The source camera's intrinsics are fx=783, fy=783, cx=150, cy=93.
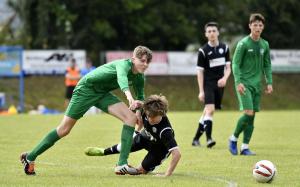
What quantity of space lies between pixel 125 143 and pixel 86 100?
773 millimetres

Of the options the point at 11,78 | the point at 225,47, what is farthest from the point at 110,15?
the point at 225,47

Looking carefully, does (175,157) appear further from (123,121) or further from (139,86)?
(139,86)

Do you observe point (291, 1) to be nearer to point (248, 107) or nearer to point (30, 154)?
point (248, 107)

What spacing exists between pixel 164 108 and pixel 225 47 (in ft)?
17.1

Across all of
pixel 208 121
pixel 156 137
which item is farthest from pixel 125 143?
pixel 208 121

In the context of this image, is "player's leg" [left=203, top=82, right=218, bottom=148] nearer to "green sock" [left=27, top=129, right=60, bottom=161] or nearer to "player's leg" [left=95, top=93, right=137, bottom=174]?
"player's leg" [left=95, top=93, right=137, bottom=174]

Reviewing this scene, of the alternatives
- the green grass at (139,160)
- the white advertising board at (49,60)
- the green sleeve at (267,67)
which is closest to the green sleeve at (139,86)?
the green grass at (139,160)

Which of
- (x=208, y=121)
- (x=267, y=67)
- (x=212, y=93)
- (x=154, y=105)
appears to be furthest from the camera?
(x=212, y=93)

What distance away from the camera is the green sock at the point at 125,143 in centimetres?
942

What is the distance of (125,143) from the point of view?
31.0 feet

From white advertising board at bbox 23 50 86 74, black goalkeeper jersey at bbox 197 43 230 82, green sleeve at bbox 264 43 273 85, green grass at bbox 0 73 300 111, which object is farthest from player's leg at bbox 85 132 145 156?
white advertising board at bbox 23 50 86 74

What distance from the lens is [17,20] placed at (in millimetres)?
41844

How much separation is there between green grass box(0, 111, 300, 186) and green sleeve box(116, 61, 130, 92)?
1081mm

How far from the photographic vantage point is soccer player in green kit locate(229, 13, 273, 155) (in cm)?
1238
